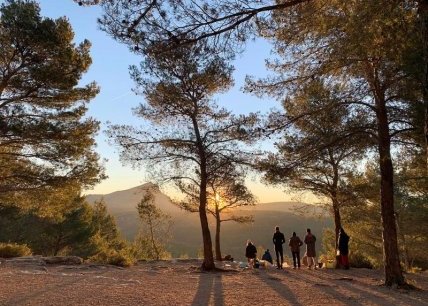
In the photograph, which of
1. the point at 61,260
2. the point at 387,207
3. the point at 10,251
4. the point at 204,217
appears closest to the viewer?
the point at 387,207

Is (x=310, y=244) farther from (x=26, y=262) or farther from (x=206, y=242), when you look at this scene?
(x=26, y=262)

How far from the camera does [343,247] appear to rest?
17.8m

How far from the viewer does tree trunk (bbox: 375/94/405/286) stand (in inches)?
436

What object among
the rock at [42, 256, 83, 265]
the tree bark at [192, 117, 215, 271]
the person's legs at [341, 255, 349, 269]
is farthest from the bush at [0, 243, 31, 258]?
the person's legs at [341, 255, 349, 269]

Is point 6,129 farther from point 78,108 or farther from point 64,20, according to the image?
point 64,20

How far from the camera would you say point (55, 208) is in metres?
18.3

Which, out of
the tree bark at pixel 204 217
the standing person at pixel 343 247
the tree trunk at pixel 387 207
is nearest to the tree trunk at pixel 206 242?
the tree bark at pixel 204 217

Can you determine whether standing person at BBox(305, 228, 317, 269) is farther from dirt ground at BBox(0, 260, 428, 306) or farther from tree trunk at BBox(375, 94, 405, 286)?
dirt ground at BBox(0, 260, 428, 306)

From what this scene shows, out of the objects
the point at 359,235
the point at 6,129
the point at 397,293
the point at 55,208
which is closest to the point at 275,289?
the point at 397,293

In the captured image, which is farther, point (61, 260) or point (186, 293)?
point (61, 260)

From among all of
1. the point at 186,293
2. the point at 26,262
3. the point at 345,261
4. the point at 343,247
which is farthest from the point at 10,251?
the point at 345,261

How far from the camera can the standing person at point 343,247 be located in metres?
17.1

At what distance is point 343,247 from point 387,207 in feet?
23.0

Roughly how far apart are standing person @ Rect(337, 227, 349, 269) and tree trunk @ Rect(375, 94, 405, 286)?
5822 millimetres
